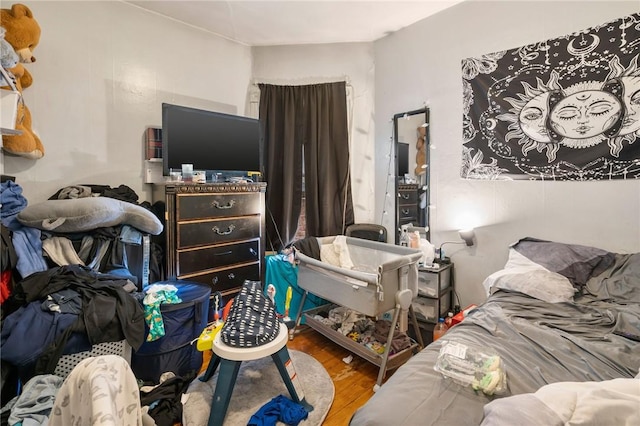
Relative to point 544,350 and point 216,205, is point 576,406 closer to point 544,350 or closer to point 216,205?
point 544,350

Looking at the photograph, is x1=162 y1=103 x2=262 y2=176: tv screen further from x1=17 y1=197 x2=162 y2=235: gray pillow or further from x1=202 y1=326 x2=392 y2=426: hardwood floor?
x1=202 y1=326 x2=392 y2=426: hardwood floor

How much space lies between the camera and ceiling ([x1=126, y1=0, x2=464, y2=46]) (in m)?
2.45

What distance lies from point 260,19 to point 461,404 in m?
2.97

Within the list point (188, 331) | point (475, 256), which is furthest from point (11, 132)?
point (475, 256)

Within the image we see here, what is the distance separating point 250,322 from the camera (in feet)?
5.17

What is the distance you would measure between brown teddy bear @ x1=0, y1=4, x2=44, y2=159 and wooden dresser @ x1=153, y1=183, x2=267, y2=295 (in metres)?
0.80

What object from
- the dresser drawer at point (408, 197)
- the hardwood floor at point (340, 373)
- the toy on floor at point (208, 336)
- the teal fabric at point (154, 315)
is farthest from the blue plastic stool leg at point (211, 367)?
the dresser drawer at point (408, 197)

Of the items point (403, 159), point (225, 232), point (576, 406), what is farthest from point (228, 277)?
point (576, 406)

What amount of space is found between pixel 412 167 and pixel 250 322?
1907 mm

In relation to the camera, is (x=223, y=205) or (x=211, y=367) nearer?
(x=211, y=367)

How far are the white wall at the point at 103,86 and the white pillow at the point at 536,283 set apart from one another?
2752 mm

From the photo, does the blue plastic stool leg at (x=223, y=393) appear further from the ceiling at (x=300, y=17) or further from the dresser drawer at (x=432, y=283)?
the ceiling at (x=300, y=17)

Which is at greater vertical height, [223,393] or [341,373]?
Result: [223,393]

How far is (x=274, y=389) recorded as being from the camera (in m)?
1.76
